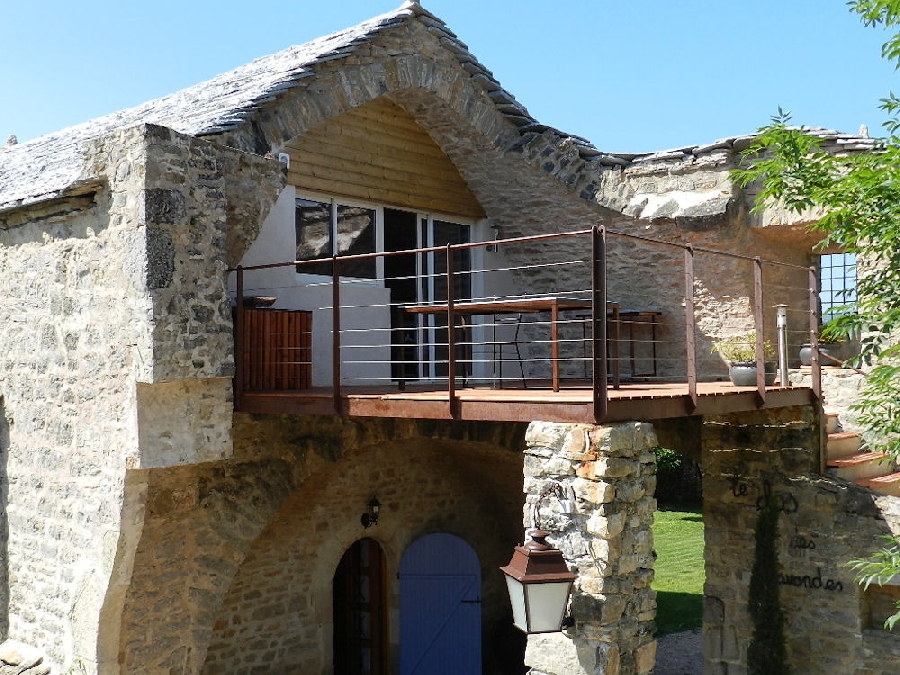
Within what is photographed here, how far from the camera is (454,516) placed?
1112 centimetres

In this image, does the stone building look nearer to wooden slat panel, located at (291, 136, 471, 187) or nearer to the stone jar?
wooden slat panel, located at (291, 136, 471, 187)

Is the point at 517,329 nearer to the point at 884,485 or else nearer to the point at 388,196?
the point at 388,196

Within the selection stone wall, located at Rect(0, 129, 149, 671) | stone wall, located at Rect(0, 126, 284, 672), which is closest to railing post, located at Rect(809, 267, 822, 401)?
stone wall, located at Rect(0, 126, 284, 672)

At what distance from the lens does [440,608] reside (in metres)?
10.7

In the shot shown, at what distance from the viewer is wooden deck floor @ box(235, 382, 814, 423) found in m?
5.87

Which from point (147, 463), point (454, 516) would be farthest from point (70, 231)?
point (454, 516)

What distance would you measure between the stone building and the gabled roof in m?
0.05

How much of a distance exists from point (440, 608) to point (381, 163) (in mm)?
5069

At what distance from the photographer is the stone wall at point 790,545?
7.80m

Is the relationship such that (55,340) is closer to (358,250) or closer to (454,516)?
(358,250)

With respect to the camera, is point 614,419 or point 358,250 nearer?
point 614,419

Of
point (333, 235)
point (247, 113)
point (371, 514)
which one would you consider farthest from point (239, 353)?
point (371, 514)

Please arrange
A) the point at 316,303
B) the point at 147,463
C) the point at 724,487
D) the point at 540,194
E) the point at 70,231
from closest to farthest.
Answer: the point at 147,463, the point at 70,231, the point at 724,487, the point at 316,303, the point at 540,194

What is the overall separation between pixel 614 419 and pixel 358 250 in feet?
15.7
